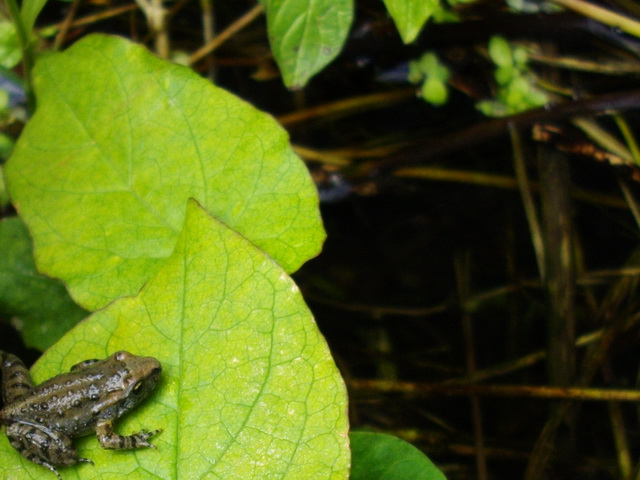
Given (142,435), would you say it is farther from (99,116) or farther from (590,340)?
(590,340)

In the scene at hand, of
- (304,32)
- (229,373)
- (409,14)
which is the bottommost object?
(229,373)

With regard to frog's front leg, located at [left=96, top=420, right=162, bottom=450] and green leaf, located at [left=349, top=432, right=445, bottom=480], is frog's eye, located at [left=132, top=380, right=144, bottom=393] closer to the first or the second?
frog's front leg, located at [left=96, top=420, right=162, bottom=450]

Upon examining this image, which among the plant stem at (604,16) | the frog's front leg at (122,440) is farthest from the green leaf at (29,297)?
the plant stem at (604,16)

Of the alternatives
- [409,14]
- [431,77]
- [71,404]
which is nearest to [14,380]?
[71,404]

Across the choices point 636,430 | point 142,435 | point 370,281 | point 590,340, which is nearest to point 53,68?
point 142,435

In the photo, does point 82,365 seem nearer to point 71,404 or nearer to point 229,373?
point 71,404

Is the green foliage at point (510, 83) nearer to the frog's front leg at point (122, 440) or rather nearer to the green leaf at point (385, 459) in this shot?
the green leaf at point (385, 459)
